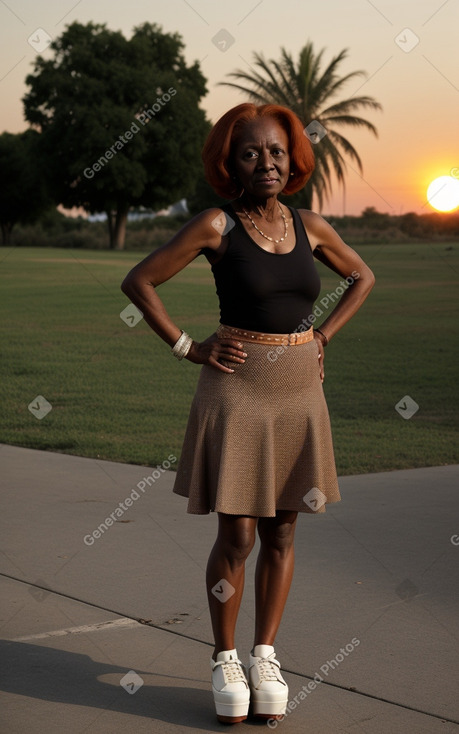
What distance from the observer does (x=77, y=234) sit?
62344 millimetres

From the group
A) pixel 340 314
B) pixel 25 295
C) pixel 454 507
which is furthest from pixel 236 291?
pixel 25 295

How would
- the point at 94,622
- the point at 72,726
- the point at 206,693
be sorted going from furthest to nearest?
the point at 94,622, the point at 206,693, the point at 72,726

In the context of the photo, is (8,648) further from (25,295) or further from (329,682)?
(25,295)

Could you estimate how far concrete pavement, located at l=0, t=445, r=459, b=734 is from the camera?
3449 millimetres

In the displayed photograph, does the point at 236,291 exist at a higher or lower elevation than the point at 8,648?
higher

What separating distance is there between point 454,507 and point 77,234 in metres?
57.7

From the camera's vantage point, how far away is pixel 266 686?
11.1 feet

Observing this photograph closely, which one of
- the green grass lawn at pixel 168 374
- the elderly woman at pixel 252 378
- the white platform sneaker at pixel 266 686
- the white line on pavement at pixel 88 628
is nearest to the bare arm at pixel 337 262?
the elderly woman at pixel 252 378

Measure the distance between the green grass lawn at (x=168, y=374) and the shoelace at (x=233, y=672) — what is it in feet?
13.8
